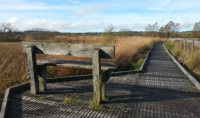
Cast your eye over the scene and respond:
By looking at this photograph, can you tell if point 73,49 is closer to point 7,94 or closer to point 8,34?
point 7,94

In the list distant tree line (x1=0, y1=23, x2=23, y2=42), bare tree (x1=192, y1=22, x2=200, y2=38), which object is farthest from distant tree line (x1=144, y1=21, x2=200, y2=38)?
distant tree line (x1=0, y1=23, x2=23, y2=42)

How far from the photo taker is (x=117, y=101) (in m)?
3.69

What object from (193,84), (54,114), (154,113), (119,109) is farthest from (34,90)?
(193,84)

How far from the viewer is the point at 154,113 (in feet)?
10.4

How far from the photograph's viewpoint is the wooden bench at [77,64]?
3.40m

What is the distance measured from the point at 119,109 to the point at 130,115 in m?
0.27

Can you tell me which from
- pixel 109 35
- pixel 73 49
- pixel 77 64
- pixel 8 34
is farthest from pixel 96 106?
pixel 8 34

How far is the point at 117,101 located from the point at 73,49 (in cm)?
138

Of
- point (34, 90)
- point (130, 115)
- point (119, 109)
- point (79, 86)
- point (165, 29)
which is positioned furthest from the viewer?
point (165, 29)

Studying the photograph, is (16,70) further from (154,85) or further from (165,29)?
(165,29)

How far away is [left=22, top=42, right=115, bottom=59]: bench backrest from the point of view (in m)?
3.41

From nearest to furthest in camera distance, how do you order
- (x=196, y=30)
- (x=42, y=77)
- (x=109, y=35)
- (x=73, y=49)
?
(x=73, y=49), (x=42, y=77), (x=109, y=35), (x=196, y=30)

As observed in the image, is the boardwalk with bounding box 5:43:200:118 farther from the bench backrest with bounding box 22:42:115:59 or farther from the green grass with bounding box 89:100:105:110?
the bench backrest with bounding box 22:42:115:59

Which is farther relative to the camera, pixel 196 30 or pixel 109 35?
pixel 196 30
